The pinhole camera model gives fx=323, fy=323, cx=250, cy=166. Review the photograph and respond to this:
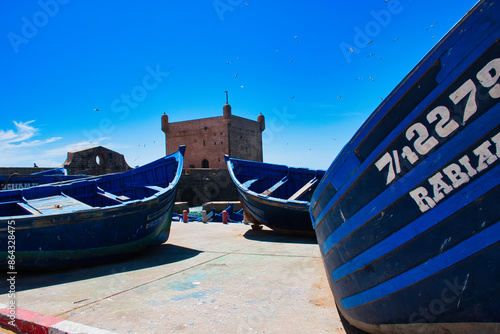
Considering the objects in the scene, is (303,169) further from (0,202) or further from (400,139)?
(400,139)

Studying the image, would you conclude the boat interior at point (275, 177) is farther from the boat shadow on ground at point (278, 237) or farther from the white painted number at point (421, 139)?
the white painted number at point (421, 139)

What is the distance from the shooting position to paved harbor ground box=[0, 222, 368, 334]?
9.91 feet

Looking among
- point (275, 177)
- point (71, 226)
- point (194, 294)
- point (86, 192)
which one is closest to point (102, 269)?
point (71, 226)

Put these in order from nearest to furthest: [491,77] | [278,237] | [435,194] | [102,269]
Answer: [491,77] < [435,194] < [102,269] < [278,237]

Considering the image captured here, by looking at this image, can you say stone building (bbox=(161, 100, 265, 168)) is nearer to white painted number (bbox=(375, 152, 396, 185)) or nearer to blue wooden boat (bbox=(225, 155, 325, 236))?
blue wooden boat (bbox=(225, 155, 325, 236))

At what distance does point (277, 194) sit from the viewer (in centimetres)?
1013

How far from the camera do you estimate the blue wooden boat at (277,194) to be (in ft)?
24.5

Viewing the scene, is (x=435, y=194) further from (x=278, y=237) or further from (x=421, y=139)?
(x=278, y=237)

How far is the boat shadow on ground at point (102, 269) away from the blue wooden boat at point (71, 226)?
15 cm

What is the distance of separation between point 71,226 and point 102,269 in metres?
0.88

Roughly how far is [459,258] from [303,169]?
28.3 feet

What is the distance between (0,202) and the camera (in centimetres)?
582

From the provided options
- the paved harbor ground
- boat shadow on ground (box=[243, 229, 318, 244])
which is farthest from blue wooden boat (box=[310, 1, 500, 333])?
boat shadow on ground (box=[243, 229, 318, 244])

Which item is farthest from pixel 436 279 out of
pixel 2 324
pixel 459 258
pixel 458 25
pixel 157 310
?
pixel 2 324
